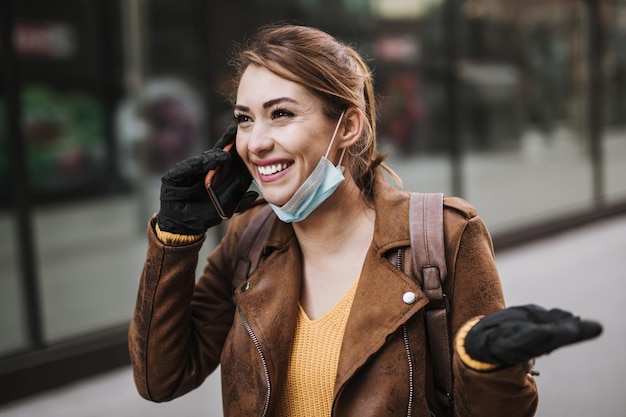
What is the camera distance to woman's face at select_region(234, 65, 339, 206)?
1938 millimetres

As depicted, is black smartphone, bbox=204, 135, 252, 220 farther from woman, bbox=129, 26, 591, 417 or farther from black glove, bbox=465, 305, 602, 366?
black glove, bbox=465, 305, 602, 366

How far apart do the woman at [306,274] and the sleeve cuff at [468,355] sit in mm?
129

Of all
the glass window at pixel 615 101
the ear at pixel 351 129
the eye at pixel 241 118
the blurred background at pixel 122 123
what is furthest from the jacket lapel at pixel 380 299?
the glass window at pixel 615 101

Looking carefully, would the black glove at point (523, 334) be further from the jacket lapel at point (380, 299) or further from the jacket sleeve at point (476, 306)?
the jacket lapel at point (380, 299)

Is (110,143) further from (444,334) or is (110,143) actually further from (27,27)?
(444,334)

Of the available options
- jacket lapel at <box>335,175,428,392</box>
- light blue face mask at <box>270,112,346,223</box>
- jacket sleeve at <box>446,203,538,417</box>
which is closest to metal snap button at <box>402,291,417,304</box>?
jacket lapel at <box>335,175,428,392</box>

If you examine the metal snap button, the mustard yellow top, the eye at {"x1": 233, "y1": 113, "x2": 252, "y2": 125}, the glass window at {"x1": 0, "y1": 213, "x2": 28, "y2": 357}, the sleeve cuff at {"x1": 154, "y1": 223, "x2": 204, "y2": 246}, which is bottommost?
the glass window at {"x1": 0, "y1": 213, "x2": 28, "y2": 357}

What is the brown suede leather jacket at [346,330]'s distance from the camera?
1.81 m

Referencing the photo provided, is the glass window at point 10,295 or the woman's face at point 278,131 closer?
the woman's face at point 278,131

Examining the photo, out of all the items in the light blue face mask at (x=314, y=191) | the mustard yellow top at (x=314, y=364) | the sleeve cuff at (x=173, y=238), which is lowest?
the mustard yellow top at (x=314, y=364)

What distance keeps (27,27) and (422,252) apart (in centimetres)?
366

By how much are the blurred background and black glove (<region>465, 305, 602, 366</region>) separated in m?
1.41

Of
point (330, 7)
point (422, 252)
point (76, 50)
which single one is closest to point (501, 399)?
point (422, 252)

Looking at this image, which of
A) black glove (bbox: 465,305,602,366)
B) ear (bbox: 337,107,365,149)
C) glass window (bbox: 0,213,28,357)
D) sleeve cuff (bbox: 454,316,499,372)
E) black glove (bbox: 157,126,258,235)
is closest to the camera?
black glove (bbox: 465,305,602,366)
